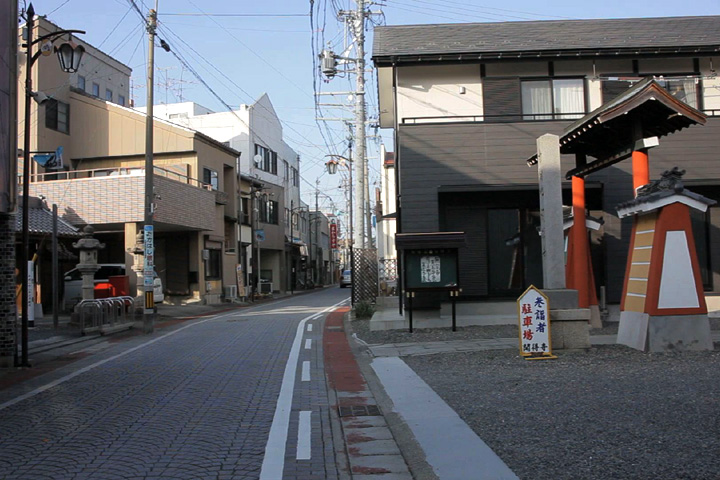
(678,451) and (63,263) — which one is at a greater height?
(63,263)

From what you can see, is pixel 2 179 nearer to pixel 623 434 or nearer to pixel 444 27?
pixel 623 434

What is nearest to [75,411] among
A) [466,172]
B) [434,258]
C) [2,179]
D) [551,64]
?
[2,179]

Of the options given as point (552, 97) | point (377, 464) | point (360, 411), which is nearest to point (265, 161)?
point (552, 97)

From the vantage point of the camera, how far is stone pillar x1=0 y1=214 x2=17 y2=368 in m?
11.8

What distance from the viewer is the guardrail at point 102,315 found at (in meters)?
17.1

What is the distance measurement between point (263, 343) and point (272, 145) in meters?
39.8

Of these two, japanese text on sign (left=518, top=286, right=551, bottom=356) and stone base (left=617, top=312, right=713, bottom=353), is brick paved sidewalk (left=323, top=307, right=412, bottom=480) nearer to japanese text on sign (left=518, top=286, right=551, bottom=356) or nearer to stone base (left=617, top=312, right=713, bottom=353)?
japanese text on sign (left=518, top=286, right=551, bottom=356)

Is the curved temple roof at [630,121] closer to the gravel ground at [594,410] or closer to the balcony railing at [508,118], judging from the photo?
the gravel ground at [594,410]

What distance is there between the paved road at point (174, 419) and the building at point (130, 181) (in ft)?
49.6

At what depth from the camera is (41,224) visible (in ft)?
73.1

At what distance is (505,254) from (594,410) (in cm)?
1088

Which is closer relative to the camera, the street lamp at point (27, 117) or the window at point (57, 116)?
the street lamp at point (27, 117)

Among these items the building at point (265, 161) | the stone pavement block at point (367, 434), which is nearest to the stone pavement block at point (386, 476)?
the stone pavement block at point (367, 434)

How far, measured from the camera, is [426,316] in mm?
16750
